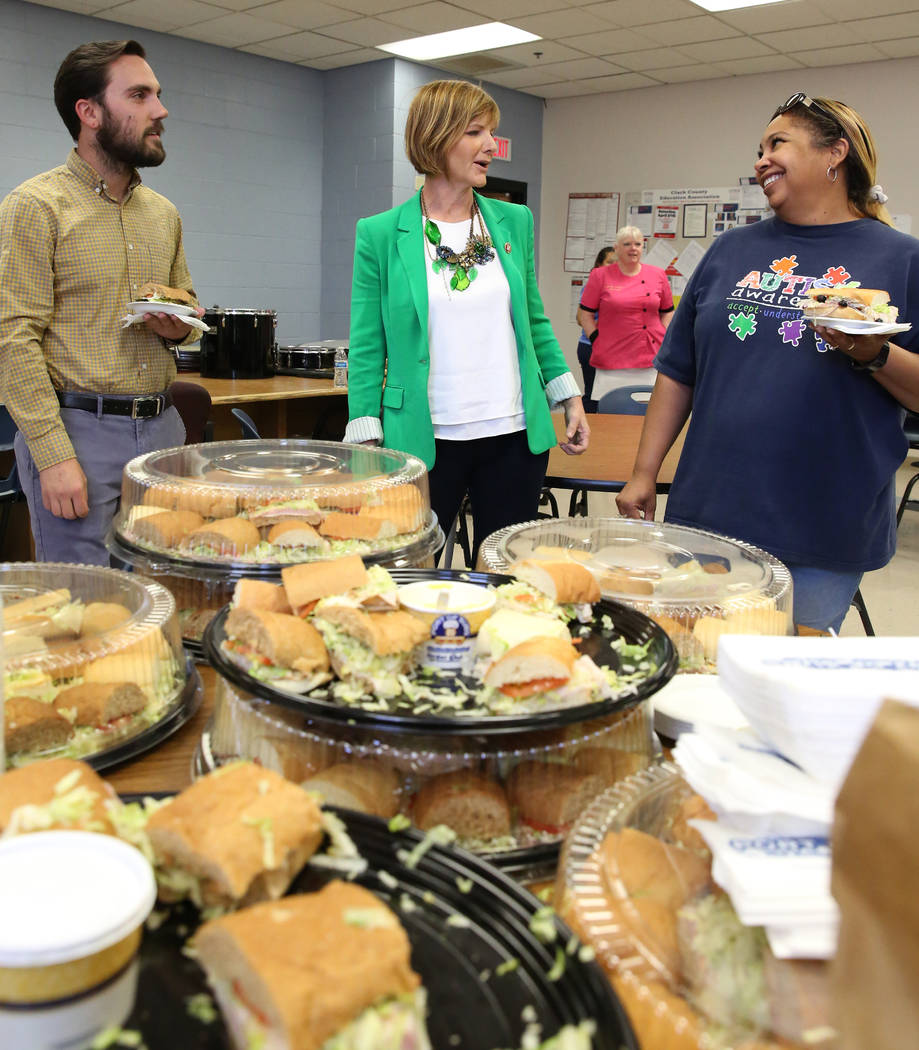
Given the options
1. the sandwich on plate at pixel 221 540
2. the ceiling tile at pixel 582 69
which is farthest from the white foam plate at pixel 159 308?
the ceiling tile at pixel 582 69

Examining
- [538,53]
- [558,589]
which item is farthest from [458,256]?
[538,53]

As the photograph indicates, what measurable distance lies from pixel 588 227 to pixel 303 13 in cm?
386

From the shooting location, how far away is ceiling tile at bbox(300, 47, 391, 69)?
7.58m

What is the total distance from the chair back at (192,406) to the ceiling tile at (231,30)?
13.1 ft

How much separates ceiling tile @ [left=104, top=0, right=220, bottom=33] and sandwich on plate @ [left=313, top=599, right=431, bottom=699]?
6.53 meters

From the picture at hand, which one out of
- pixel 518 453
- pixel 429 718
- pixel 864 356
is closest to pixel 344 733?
pixel 429 718


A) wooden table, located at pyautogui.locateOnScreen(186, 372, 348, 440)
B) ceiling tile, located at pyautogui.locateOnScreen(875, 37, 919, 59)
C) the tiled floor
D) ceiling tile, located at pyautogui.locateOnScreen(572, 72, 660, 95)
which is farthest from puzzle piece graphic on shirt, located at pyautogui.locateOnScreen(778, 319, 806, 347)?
ceiling tile, located at pyautogui.locateOnScreen(572, 72, 660, 95)

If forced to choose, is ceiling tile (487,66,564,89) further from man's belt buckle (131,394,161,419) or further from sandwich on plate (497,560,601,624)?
sandwich on plate (497,560,601,624)

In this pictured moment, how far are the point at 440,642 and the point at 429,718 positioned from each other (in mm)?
192

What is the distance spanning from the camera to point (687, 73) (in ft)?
27.2

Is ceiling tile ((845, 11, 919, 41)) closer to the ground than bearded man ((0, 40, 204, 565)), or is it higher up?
higher up

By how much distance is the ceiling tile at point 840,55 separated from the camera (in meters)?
7.29

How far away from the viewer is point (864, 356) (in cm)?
191

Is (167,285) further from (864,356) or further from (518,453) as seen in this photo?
(864,356)
